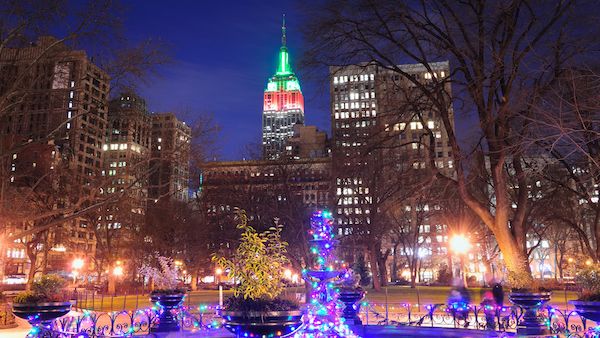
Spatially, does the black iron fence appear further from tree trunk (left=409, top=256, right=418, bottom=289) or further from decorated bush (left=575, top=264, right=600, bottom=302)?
tree trunk (left=409, top=256, right=418, bottom=289)

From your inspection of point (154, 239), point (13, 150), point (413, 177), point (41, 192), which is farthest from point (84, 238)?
point (13, 150)

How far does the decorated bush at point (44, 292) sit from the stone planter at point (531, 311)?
13.4m

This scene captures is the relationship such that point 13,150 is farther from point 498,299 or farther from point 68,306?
point 498,299

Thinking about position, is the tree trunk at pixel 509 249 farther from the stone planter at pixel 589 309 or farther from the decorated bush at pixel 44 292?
the decorated bush at pixel 44 292

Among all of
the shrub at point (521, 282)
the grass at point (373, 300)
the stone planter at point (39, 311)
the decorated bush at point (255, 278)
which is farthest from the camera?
the grass at point (373, 300)

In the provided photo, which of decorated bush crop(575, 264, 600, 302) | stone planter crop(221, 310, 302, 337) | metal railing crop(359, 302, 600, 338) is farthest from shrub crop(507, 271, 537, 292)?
stone planter crop(221, 310, 302, 337)

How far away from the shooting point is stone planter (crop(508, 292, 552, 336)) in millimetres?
15297

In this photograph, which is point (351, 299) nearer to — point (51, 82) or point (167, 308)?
point (167, 308)

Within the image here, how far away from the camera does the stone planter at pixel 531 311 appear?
15.3m

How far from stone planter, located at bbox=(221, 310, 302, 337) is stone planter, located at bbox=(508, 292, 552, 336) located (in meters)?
9.28

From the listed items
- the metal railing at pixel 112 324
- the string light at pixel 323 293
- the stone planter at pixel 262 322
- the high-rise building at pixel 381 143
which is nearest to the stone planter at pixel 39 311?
the metal railing at pixel 112 324

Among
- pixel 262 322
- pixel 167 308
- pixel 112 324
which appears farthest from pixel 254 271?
pixel 167 308

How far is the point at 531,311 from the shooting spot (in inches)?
617

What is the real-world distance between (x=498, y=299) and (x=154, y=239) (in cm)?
4567
